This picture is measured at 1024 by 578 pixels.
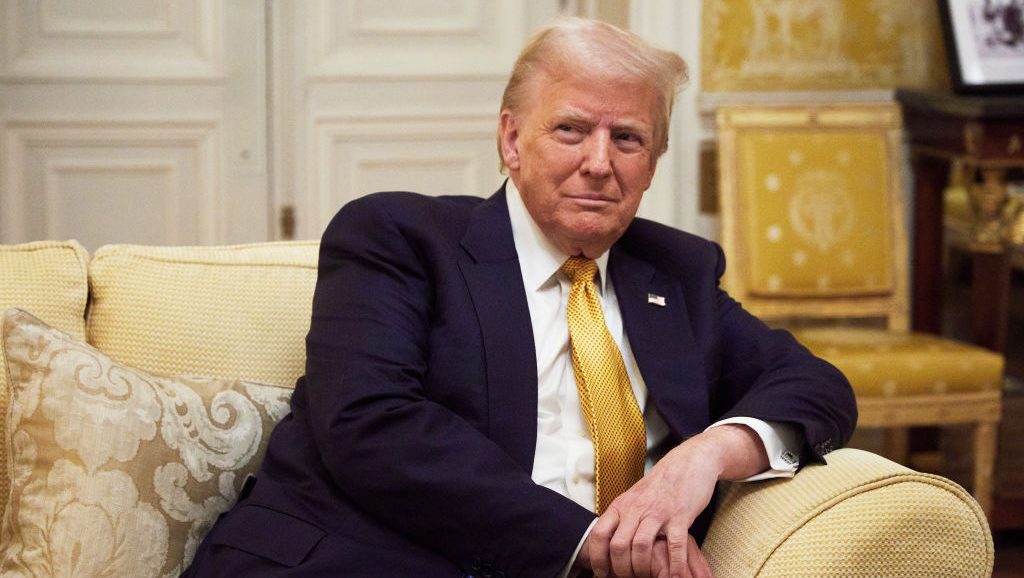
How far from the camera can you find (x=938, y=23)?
12.6ft

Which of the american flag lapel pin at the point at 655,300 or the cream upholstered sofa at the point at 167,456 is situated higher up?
the american flag lapel pin at the point at 655,300

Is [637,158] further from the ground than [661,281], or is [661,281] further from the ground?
[637,158]

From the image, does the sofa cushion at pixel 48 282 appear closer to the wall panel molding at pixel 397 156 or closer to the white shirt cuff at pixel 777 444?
the white shirt cuff at pixel 777 444

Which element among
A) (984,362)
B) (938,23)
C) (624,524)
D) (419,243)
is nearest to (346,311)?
(419,243)

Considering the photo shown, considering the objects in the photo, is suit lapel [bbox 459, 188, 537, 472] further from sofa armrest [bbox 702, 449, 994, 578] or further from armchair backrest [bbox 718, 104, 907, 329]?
armchair backrest [bbox 718, 104, 907, 329]

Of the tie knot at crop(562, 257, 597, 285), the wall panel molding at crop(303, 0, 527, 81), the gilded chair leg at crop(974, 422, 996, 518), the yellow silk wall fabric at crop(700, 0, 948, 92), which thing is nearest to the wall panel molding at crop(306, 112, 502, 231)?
the wall panel molding at crop(303, 0, 527, 81)

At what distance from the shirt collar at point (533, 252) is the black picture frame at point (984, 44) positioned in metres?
2.07

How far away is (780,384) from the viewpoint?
6.07 feet

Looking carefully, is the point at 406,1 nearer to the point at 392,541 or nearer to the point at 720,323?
the point at 720,323

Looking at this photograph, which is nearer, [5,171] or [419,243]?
[419,243]

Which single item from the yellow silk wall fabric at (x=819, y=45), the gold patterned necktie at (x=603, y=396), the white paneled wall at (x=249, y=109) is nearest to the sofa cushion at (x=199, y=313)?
the gold patterned necktie at (x=603, y=396)

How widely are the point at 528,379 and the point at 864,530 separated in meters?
0.48

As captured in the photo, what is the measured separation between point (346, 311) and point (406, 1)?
2.40 m

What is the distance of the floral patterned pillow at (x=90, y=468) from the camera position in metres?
1.66
